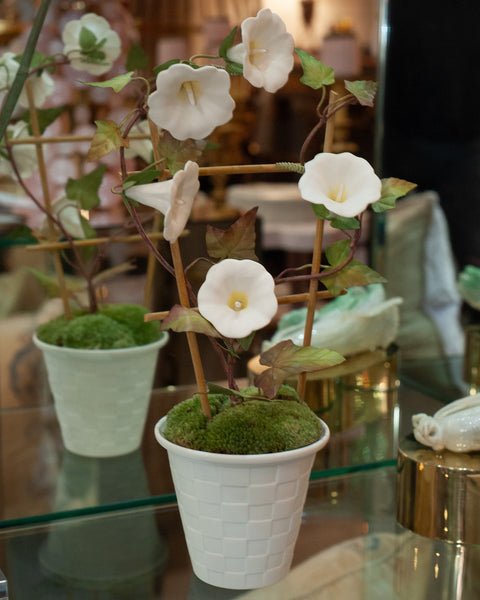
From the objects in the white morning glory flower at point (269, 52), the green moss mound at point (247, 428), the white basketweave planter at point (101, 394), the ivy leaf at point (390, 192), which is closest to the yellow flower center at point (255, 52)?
the white morning glory flower at point (269, 52)

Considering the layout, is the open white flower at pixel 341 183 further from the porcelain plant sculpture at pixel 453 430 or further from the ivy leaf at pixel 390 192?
the porcelain plant sculpture at pixel 453 430

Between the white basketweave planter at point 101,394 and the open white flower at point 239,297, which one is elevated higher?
the open white flower at point 239,297

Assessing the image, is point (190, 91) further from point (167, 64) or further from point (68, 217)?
point (68, 217)

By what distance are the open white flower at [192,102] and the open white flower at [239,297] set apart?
86 millimetres

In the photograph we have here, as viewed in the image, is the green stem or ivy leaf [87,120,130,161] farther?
the green stem

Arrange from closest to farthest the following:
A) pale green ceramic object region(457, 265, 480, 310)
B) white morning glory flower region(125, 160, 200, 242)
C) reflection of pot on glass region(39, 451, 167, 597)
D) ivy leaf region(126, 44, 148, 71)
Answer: white morning glory flower region(125, 160, 200, 242)
reflection of pot on glass region(39, 451, 167, 597)
ivy leaf region(126, 44, 148, 71)
pale green ceramic object region(457, 265, 480, 310)

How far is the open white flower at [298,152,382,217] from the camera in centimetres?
46

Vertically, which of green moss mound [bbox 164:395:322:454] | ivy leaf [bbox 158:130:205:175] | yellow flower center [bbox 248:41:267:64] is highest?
yellow flower center [bbox 248:41:267:64]

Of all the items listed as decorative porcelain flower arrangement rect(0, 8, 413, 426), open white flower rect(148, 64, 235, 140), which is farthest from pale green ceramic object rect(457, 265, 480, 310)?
open white flower rect(148, 64, 235, 140)

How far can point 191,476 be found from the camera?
499 mm

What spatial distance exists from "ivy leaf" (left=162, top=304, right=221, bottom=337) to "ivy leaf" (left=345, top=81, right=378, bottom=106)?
0.56 ft

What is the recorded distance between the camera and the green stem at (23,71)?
22.6 inches

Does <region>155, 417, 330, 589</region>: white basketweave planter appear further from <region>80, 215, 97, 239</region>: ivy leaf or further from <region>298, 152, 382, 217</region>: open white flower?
<region>80, 215, 97, 239</region>: ivy leaf

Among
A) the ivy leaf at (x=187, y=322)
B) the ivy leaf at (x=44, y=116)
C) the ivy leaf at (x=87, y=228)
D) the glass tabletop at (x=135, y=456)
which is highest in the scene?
the ivy leaf at (x=44, y=116)
